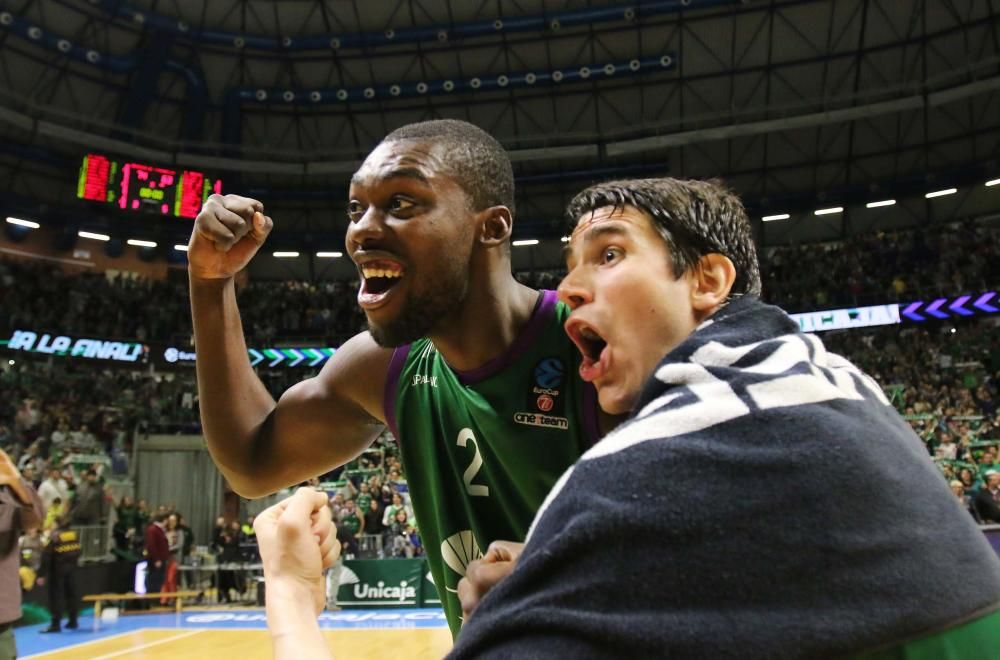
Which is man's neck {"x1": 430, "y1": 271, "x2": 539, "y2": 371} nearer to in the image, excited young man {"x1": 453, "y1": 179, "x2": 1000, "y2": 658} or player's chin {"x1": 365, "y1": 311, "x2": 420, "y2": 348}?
player's chin {"x1": 365, "y1": 311, "x2": 420, "y2": 348}

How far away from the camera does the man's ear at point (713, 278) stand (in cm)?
156

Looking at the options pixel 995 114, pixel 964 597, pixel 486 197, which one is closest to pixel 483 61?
pixel 995 114

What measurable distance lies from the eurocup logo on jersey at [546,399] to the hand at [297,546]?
928 mm

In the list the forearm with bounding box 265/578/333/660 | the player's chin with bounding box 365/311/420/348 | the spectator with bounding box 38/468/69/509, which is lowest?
the forearm with bounding box 265/578/333/660

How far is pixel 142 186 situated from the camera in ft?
80.2

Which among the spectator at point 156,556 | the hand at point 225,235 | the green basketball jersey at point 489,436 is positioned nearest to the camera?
the green basketball jersey at point 489,436

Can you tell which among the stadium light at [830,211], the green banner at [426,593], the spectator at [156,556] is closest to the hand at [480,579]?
the green banner at [426,593]

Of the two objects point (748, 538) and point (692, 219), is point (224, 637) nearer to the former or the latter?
point (692, 219)

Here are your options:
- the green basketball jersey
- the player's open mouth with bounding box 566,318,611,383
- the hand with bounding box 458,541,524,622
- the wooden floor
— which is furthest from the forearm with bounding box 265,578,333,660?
the wooden floor

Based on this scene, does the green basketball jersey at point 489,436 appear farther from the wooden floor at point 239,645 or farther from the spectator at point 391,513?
the spectator at point 391,513

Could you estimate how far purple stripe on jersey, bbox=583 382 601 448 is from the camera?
2.21 m

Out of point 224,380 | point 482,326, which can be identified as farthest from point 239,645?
point 482,326

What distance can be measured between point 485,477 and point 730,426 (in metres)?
1.47

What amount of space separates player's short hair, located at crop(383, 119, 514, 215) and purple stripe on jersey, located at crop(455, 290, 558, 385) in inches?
12.1
